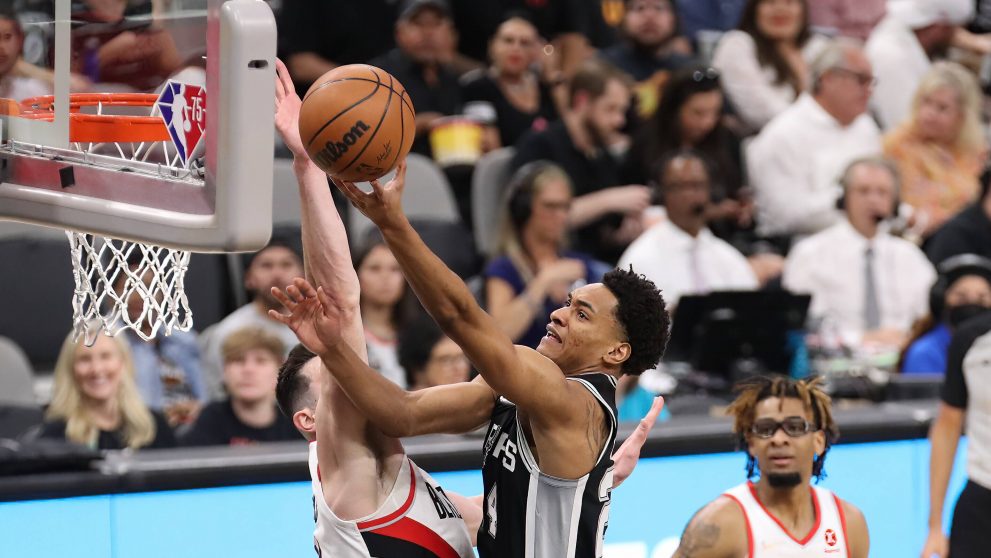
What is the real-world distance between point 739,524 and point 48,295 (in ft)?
11.8

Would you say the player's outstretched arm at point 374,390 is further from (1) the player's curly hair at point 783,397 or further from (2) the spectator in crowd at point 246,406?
(2) the spectator in crowd at point 246,406

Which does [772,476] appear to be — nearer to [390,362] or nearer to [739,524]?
[739,524]

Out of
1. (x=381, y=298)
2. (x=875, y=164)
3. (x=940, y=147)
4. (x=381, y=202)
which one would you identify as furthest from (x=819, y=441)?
(x=940, y=147)

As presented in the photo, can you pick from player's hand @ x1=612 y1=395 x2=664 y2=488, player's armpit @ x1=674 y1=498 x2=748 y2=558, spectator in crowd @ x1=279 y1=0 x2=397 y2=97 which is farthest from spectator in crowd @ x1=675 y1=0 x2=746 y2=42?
player's hand @ x1=612 y1=395 x2=664 y2=488

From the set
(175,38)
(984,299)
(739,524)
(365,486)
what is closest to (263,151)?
(175,38)

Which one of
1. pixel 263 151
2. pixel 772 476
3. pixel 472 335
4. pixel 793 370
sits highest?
pixel 263 151

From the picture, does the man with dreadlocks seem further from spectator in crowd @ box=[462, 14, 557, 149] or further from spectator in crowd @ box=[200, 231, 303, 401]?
spectator in crowd @ box=[462, 14, 557, 149]

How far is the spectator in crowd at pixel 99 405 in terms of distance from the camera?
18.9 feet

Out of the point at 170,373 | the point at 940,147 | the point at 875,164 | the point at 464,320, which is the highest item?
the point at 464,320

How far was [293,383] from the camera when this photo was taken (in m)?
4.20

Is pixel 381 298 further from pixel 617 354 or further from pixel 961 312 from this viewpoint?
pixel 617 354

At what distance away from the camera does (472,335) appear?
3.51m

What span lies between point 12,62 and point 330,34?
4961 mm

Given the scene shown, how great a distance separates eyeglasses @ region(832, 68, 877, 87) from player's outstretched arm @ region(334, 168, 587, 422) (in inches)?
232
